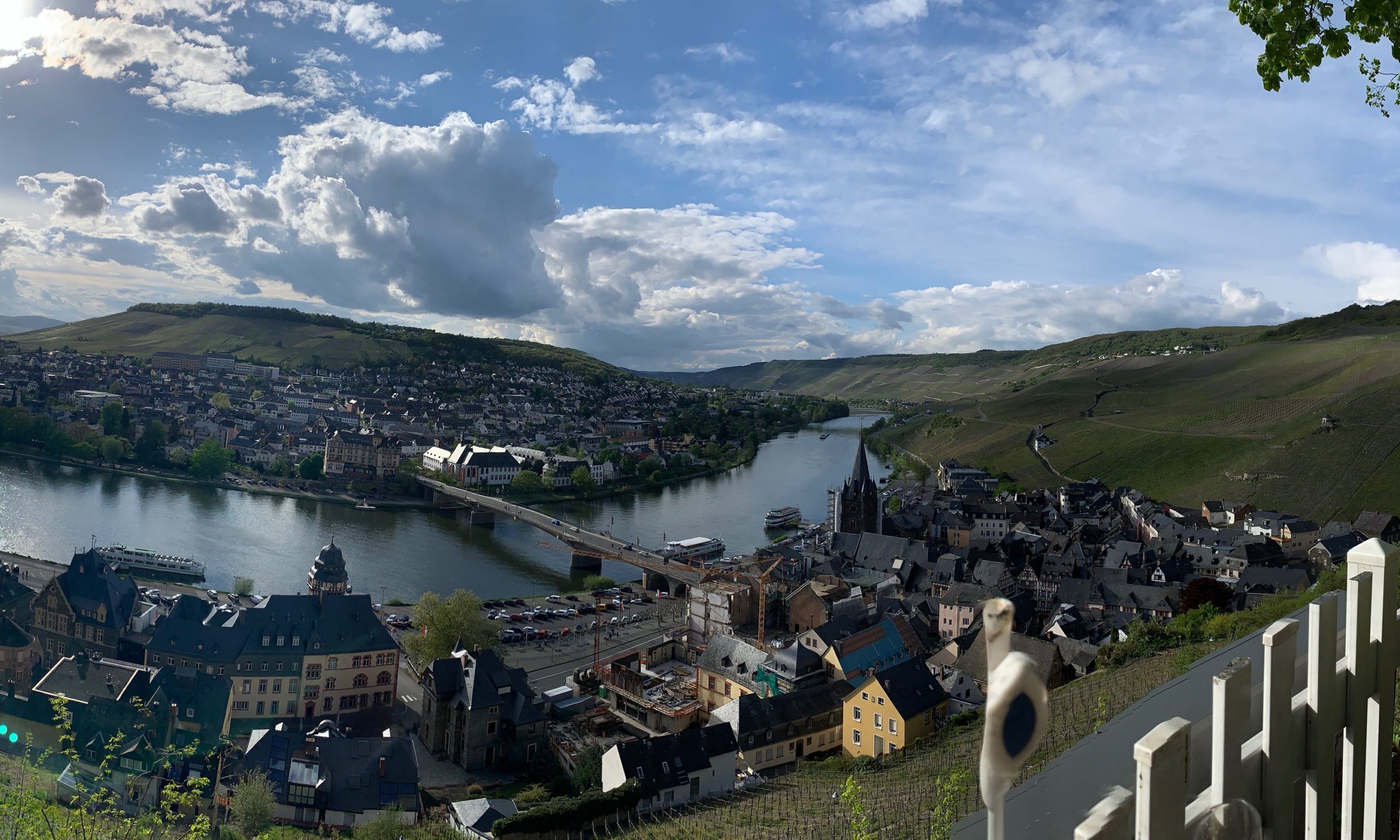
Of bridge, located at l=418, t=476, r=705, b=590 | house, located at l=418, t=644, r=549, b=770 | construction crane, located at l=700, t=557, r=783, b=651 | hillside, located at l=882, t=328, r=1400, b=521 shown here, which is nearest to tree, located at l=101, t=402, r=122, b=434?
bridge, located at l=418, t=476, r=705, b=590

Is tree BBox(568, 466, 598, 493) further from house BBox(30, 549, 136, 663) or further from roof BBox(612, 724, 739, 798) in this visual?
roof BBox(612, 724, 739, 798)

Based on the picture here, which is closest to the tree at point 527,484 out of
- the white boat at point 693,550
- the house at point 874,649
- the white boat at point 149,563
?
the white boat at point 693,550

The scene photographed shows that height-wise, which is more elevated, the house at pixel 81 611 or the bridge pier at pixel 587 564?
the house at pixel 81 611

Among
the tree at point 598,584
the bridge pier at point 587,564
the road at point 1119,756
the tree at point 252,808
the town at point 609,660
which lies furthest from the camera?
the bridge pier at point 587,564

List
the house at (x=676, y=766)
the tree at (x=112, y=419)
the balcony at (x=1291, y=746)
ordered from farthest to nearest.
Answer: the tree at (x=112, y=419) < the house at (x=676, y=766) < the balcony at (x=1291, y=746)

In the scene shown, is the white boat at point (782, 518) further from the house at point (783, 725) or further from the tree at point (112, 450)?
the tree at point (112, 450)

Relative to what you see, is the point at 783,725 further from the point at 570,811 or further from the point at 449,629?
the point at 449,629
